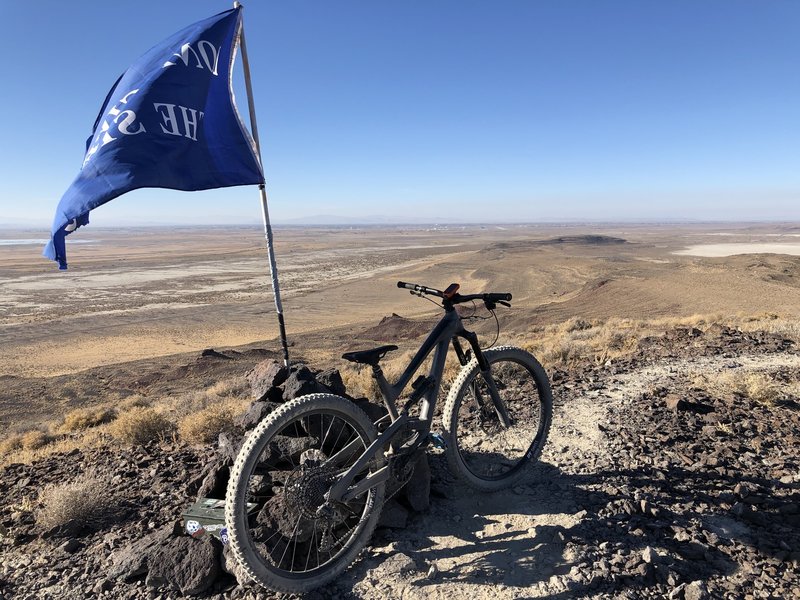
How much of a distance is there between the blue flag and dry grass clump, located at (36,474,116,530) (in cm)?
198

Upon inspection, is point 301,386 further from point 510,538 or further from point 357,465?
point 510,538

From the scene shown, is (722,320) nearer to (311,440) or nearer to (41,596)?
(311,440)

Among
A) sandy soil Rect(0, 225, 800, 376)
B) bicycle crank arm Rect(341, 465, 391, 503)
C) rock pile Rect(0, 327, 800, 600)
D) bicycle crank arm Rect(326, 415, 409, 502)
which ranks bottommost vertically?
sandy soil Rect(0, 225, 800, 376)

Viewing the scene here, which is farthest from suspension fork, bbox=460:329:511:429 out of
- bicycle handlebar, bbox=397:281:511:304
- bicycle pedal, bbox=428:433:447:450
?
bicycle pedal, bbox=428:433:447:450

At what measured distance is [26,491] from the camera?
5.10 metres

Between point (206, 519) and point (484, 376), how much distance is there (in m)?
2.33

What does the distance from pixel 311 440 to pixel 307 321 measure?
26.4m

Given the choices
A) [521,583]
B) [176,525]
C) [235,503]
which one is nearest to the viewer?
[235,503]

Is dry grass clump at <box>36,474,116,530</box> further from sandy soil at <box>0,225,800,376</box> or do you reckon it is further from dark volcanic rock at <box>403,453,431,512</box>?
sandy soil at <box>0,225,800,376</box>

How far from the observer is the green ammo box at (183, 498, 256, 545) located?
10.6 ft

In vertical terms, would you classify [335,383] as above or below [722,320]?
above

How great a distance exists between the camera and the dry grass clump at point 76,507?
3.94 metres

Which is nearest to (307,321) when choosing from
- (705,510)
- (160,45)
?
(160,45)

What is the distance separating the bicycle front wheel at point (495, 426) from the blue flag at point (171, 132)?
9.68ft
